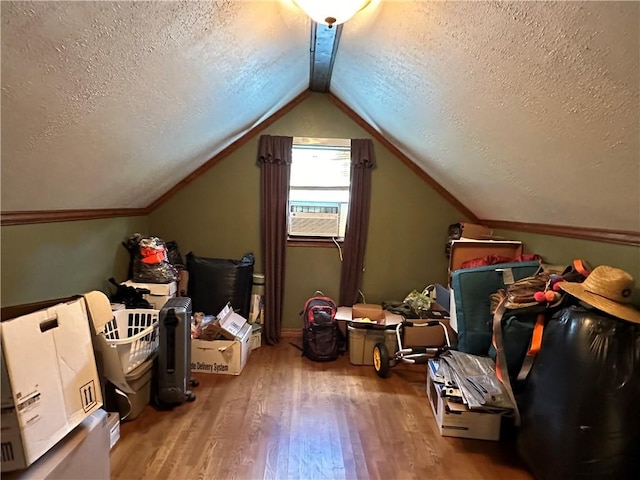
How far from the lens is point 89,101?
1.52 metres

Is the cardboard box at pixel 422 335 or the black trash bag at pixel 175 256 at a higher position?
the black trash bag at pixel 175 256

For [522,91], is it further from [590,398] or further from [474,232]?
[474,232]

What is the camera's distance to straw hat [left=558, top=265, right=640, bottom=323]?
1.64 meters

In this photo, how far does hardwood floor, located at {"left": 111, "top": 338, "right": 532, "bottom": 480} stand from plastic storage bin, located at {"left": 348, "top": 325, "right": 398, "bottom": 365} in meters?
0.31

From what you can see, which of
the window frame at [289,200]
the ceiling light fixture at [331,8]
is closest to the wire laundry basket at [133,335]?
the window frame at [289,200]

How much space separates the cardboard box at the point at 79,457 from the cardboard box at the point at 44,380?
38 mm

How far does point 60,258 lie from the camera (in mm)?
2383

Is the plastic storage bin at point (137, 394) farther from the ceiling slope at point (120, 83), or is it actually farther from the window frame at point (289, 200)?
the window frame at point (289, 200)

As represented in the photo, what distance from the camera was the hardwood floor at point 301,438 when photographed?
1968 millimetres

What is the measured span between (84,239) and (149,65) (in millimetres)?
1607

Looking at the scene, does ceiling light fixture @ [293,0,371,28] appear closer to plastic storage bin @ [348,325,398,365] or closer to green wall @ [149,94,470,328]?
green wall @ [149,94,470,328]

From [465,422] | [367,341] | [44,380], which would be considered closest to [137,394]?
[44,380]

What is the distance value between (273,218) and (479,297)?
1.97 meters

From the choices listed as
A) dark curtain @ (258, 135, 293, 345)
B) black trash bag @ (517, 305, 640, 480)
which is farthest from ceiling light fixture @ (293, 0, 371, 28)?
dark curtain @ (258, 135, 293, 345)
